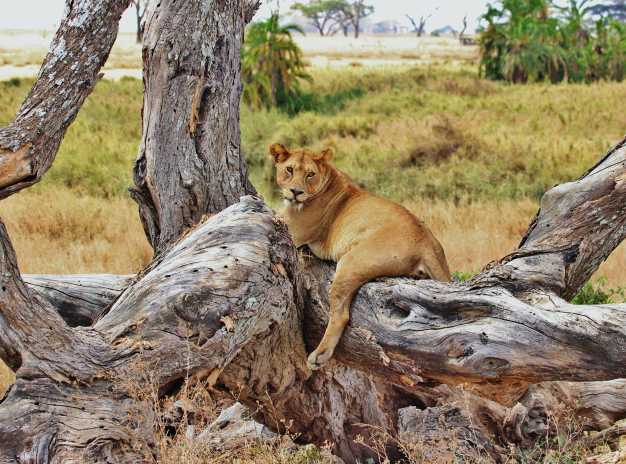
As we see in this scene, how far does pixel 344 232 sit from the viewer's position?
4.83 meters

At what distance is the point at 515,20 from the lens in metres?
27.8

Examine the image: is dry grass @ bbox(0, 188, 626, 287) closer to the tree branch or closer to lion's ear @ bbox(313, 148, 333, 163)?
lion's ear @ bbox(313, 148, 333, 163)

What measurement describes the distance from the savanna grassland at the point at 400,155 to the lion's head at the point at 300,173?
2553 millimetres

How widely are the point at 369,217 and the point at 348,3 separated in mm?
82232

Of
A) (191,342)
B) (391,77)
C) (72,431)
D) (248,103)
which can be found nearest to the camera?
(72,431)

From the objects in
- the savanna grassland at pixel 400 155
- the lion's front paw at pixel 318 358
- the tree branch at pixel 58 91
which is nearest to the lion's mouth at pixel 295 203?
the lion's front paw at pixel 318 358

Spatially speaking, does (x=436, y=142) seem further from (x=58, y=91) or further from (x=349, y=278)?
(x=58, y=91)

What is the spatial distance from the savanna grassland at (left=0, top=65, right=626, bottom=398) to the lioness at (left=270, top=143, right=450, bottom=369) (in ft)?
8.44

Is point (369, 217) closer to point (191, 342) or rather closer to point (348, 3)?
point (191, 342)

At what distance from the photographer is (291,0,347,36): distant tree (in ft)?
257

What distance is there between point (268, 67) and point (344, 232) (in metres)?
16.8

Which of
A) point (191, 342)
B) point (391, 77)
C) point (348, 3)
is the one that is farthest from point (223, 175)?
point (348, 3)

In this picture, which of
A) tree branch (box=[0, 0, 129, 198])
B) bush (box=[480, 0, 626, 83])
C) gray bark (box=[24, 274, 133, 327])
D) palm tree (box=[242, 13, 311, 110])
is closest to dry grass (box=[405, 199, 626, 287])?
gray bark (box=[24, 274, 133, 327])

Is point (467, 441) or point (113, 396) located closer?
point (113, 396)
